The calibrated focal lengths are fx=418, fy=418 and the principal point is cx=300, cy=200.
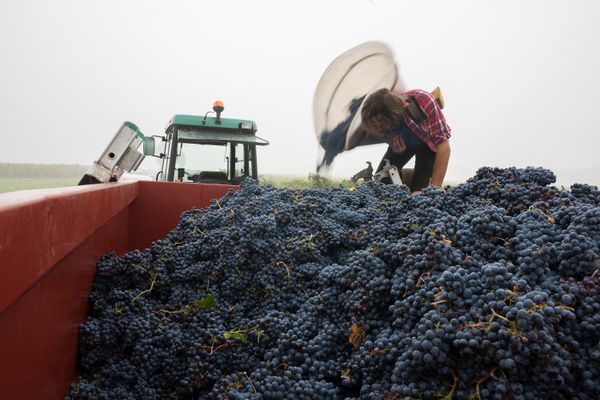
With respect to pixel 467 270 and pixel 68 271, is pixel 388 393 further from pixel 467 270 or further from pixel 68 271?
pixel 68 271

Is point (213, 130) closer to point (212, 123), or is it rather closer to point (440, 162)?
point (212, 123)

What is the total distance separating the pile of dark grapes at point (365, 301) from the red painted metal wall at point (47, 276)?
10 cm

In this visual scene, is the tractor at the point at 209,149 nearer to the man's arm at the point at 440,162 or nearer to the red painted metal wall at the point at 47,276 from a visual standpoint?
the man's arm at the point at 440,162

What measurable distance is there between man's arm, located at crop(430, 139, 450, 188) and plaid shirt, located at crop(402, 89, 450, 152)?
34 mm

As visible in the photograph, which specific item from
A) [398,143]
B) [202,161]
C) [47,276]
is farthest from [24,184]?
[47,276]

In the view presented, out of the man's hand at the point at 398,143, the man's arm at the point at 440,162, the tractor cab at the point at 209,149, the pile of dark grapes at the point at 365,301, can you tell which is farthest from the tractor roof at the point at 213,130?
the pile of dark grapes at the point at 365,301

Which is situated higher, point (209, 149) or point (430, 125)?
point (430, 125)

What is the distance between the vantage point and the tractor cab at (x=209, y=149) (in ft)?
13.8

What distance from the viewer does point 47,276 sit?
82cm

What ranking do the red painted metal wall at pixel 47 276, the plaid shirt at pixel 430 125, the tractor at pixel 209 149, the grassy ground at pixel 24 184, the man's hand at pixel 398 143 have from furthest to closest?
1. the grassy ground at pixel 24 184
2. the tractor at pixel 209 149
3. the man's hand at pixel 398 143
4. the plaid shirt at pixel 430 125
5. the red painted metal wall at pixel 47 276

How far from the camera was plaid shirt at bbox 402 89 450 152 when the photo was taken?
305cm

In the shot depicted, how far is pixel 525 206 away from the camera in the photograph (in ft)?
3.63

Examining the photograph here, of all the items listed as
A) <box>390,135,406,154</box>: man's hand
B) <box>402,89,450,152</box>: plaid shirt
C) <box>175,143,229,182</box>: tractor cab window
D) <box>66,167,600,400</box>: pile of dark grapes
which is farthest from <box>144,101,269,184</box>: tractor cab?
<box>66,167,600,400</box>: pile of dark grapes

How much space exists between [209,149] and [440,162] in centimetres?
243
